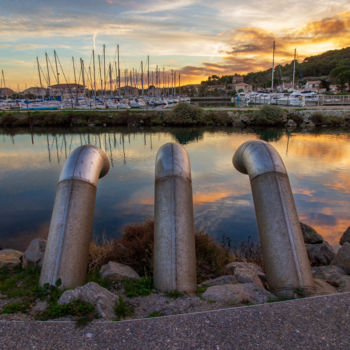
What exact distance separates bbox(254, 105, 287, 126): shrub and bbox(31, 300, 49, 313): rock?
4570 cm

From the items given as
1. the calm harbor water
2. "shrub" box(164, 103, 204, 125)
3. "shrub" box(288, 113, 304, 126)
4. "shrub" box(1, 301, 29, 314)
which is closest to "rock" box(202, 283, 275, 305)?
"shrub" box(1, 301, 29, 314)

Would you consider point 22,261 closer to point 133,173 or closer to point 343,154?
point 133,173

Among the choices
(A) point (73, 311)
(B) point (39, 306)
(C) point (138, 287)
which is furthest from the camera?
(C) point (138, 287)

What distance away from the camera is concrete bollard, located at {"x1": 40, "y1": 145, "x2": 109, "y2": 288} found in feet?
20.2

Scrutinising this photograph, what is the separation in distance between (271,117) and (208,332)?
152 feet

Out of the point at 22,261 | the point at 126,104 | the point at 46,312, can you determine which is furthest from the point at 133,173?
the point at 126,104

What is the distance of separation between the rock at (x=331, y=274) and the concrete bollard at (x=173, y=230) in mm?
3329

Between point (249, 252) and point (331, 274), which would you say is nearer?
point (331, 274)

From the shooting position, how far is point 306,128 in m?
45.1

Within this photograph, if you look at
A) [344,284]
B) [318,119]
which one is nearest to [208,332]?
[344,284]

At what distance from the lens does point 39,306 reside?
5.28 metres

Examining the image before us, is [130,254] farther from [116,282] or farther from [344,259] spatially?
[344,259]

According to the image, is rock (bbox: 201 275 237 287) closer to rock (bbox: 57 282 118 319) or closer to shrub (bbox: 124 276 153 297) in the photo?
shrub (bbox: 124 276 153 297)

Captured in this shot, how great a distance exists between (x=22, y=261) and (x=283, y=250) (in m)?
6.05
